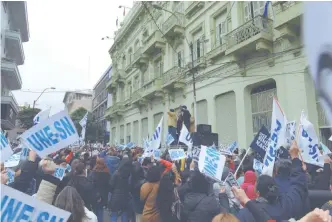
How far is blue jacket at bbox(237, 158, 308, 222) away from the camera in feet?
8.73

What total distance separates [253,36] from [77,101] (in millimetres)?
66362

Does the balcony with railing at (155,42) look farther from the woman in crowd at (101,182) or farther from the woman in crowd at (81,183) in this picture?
the woman in crowd at (81,183)

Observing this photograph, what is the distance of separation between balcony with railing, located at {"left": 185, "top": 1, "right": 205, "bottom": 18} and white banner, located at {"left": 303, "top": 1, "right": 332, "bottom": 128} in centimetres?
1570

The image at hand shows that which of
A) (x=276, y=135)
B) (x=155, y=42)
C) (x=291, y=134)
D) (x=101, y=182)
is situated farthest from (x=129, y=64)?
(x=276, y=135)

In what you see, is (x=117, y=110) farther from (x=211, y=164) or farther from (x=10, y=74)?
(x=211, y=164)

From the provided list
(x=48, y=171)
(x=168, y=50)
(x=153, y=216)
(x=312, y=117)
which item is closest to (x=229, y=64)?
(x=312, y=117)

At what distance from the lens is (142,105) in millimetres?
24828

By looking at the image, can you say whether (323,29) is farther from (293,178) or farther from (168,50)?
(168,50)

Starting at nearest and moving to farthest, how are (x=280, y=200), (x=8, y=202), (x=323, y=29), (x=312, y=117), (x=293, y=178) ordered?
(x=323, y=29) < (x=8, y=202) < (x=280, y=200) < (x=293, y=178) < (x=312, y=117)

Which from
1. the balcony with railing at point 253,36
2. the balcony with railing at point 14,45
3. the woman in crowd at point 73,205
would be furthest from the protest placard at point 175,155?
the balcony with railing at point 14,45

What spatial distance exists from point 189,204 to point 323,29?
2481 millimetres

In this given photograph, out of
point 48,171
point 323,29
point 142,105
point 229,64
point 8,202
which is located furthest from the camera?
point 142,105

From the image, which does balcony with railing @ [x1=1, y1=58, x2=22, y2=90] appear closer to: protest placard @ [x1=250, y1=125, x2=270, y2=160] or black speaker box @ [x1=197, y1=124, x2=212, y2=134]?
black speaker box @ [x1=197, y1=124, x2=212, y2=134]

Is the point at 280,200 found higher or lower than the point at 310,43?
lower
